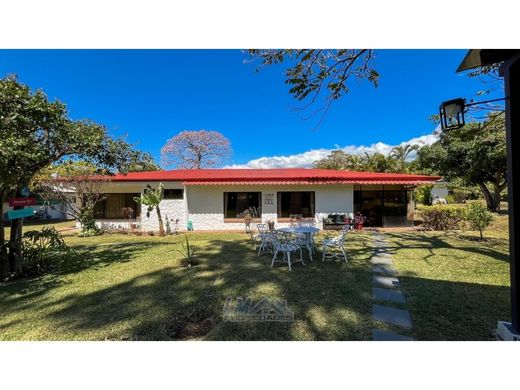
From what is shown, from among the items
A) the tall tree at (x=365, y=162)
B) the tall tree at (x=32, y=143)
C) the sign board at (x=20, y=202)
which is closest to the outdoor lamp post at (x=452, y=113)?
the tall tree at (x=32, y=143)

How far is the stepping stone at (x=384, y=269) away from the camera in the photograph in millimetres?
7653

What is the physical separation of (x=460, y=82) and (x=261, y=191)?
482 inches

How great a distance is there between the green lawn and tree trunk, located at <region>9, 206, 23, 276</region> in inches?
24.6

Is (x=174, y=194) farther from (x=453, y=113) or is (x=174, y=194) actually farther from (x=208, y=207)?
(x=453, y=113)

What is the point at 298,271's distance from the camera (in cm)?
799

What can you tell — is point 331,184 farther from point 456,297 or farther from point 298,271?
point 456,297

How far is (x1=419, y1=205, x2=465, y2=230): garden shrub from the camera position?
15.4 metres

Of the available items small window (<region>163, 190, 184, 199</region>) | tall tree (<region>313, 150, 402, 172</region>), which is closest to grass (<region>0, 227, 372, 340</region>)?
small window (<region>163, 190, 184, 199</region>)

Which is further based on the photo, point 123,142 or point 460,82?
point 123,142

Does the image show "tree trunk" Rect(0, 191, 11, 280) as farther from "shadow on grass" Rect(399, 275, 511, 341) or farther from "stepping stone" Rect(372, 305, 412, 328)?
"shadow on grass" Rect(399, 275, 511, 341)

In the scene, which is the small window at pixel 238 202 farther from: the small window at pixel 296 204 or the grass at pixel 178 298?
the grass at pixel 178 298

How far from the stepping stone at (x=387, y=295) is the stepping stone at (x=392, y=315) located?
52 cm

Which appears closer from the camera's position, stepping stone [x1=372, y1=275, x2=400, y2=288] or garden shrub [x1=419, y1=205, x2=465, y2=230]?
stepping stone [x1=372, y1=275, x2=400, y2=288]
